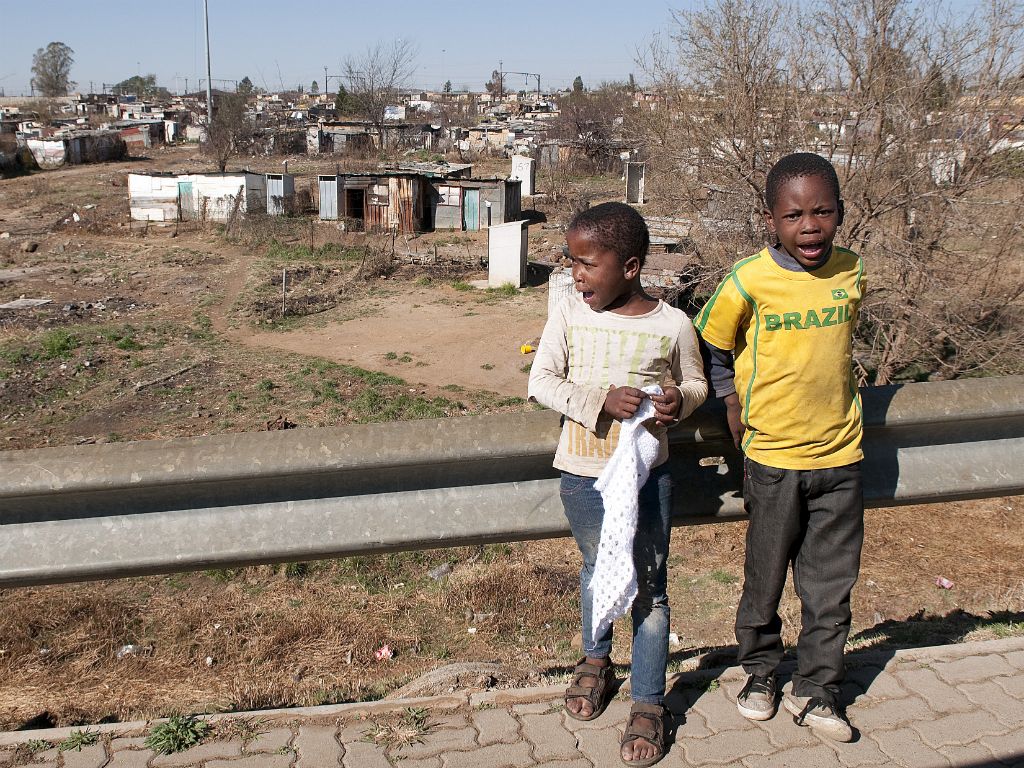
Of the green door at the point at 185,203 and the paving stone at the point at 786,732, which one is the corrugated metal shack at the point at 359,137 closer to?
the green door at the point at 185,203

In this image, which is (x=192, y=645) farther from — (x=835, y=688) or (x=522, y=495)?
(x=835, y=688)

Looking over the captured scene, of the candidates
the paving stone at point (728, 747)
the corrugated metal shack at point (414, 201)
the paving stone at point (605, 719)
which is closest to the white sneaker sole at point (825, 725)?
the paving stone at point (728, 747)

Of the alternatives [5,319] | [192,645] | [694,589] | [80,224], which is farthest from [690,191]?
[80,224]

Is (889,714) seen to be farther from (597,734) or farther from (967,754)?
(597,734)

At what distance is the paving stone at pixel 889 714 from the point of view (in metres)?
2.40

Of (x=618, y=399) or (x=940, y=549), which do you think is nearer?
(x=618, y=399)

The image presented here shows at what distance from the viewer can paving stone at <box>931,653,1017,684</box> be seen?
2.60m

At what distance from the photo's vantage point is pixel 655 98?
14.1 meters

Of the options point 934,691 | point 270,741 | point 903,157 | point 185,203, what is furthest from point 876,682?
point 185,203

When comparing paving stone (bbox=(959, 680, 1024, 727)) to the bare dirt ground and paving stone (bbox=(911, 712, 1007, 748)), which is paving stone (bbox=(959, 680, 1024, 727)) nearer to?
paving stone (bbox=(911, 712, 1007, 748))

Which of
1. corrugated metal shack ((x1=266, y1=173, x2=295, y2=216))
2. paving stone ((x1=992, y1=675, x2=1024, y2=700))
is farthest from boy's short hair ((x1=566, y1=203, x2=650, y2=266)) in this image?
corrugated metal shack ((x1=266, y1=173, x2=295, y2=216))

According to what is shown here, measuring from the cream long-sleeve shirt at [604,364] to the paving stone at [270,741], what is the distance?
3.31 feet

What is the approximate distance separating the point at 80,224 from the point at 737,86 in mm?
22623

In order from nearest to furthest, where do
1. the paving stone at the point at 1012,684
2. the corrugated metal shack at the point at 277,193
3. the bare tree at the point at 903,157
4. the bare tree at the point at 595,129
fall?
the paving stone at the point at 1012,684
the bare tree at the point at 903,157
the corrugated metal shack at the point at 277,193
the bare tree at the point at 595,129
